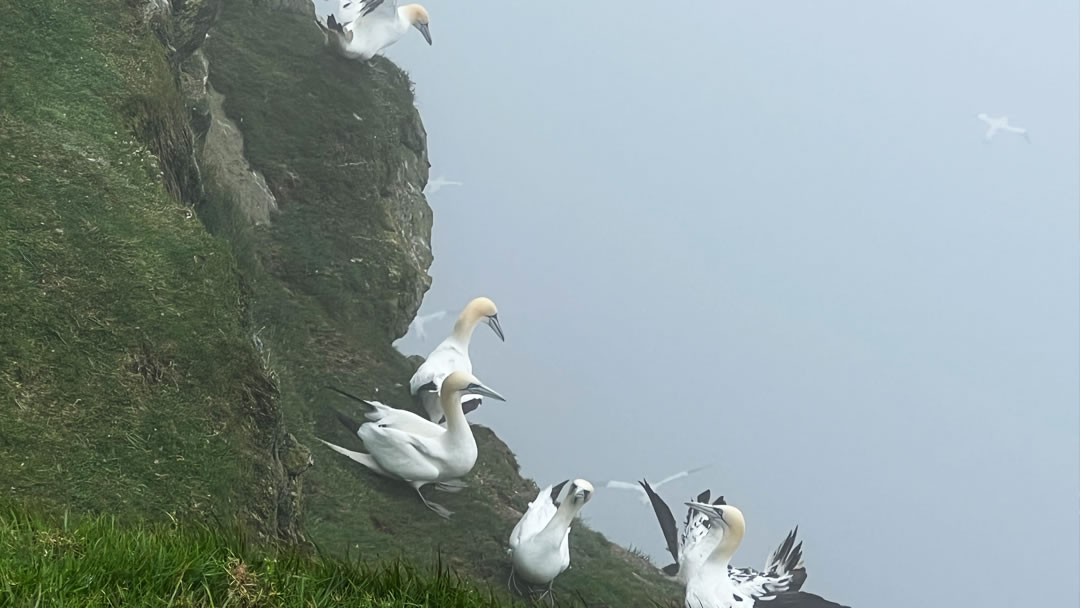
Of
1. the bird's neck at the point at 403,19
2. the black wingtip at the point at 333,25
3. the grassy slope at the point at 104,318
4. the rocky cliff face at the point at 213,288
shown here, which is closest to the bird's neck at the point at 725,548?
the rocky cliff face at the point at 213,288

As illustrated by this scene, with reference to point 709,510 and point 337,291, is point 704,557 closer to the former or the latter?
point 709,510

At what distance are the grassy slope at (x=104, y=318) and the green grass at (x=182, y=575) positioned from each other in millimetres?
1482

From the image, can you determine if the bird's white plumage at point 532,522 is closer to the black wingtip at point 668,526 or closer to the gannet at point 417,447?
the gannet at point 417,447

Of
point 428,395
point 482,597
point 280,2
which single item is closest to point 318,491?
point 428,395

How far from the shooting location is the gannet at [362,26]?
14.9m

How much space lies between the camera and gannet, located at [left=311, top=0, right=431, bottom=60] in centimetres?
1492

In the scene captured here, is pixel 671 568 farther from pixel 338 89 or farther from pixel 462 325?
pixel 338 89

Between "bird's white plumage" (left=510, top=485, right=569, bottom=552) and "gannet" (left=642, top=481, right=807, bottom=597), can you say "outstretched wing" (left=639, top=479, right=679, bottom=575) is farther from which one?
"bird's white plumage" (left=510, top=485, right=569, bottom=552)

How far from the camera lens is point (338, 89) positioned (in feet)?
47.8

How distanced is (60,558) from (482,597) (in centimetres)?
126

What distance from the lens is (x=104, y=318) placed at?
6.36 meters

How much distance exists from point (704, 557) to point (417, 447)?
139 inches

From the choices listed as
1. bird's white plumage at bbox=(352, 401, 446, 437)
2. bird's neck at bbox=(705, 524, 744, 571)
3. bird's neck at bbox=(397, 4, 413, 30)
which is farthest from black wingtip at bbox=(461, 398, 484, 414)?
bird's neck at bbox=(397, 4, 413, 30)

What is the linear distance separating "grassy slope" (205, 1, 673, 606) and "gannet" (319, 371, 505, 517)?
16 centimetres
